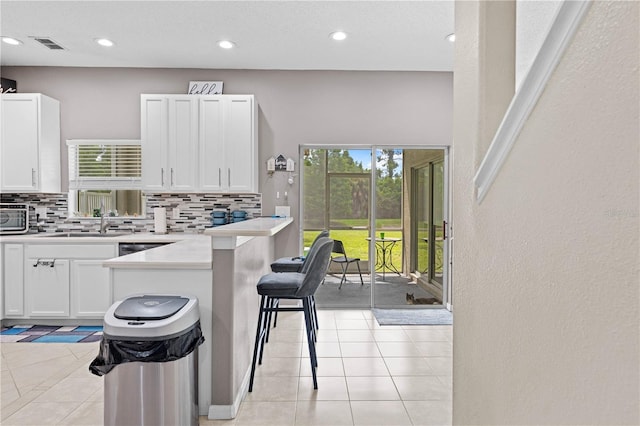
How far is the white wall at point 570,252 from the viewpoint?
712mm

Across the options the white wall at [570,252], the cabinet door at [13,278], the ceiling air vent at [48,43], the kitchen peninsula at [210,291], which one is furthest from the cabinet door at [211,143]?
the white wall at [570,252]

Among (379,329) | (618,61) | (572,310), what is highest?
(618,61)

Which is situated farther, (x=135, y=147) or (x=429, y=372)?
(x=135, y=147)

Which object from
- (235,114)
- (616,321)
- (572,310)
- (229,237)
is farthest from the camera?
(235,114)

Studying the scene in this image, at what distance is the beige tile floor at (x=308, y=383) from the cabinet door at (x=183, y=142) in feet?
6.19

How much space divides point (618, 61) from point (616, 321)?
48cm

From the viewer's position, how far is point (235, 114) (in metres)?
4.48

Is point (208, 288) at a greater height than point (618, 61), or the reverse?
point (618, 61)

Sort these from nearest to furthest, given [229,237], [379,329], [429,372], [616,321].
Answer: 1. [616,321]
2. [229,237]
3. [429,372]
4. [379,329]

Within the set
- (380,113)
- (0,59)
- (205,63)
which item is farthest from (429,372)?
(0,59)

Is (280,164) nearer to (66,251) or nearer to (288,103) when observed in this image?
(288,103)

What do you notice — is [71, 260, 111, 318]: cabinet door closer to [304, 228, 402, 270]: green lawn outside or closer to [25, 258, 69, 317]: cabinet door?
[25, 258, 69, 317]: cabinet door

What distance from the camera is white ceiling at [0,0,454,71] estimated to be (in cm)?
335

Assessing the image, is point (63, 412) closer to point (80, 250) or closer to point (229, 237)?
point (229, 237)
